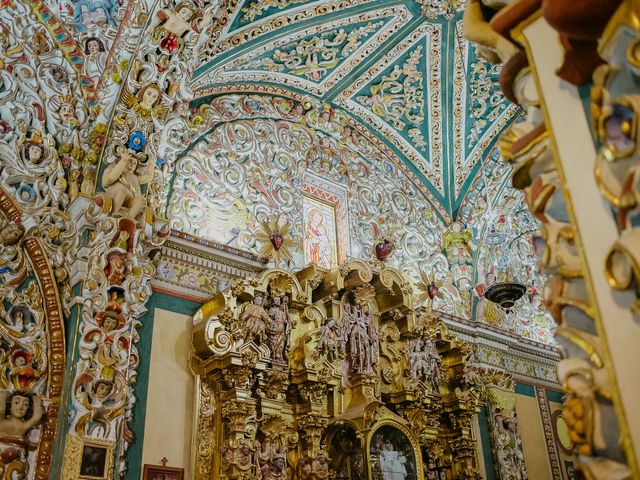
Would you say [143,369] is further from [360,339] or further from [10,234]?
[360,339]

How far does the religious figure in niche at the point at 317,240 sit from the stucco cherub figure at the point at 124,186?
3.01 metres

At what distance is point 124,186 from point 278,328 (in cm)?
235

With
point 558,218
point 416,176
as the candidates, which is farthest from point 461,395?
point 558,218

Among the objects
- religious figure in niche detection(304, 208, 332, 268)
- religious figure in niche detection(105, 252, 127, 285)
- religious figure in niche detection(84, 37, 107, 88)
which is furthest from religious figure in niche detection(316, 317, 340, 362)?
religious figure in niche detection(84, 37, 107, 88)

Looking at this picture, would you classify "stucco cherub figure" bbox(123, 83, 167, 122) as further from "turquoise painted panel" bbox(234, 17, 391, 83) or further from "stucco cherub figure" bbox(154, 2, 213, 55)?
"turquoise painted panel" bbox(234, 17, 391, 83)

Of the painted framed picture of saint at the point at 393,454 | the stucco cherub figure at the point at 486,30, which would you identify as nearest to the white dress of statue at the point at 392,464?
the painted framed picture of saint at the point at 393,454

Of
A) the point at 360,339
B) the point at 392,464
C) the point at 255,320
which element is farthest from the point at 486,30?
the point at 360,339

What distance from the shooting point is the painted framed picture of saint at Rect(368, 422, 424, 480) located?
23.7ft

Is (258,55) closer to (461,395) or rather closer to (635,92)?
(461,395)

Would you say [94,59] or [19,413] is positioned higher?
[94,59]

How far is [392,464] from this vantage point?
744 centimetres

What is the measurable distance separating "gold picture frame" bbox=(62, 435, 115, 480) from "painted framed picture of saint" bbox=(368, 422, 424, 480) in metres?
2.81

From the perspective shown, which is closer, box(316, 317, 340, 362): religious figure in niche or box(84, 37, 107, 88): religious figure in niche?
box(84, 37, 107, 88): religious figure in niche

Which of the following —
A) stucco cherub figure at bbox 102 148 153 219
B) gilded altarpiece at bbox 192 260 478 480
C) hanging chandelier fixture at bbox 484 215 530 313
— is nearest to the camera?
stucco cherub figure at bbox 102 148 153 219
